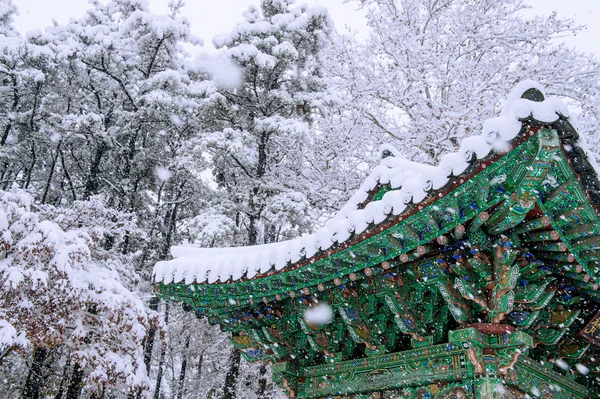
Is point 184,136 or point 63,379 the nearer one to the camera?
point 63,379

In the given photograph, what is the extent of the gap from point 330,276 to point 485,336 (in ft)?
3.80

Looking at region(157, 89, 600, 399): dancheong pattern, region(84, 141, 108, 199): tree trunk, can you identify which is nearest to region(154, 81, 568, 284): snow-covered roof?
region(157, 89, 600, 399): dancheong pattern

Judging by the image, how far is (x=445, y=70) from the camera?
11.1 metres

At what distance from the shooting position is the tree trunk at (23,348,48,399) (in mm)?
10953

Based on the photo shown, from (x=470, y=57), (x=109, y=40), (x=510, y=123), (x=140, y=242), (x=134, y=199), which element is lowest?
(x=510, y=123)

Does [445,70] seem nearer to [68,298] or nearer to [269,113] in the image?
[269,113]

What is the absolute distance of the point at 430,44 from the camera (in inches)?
460

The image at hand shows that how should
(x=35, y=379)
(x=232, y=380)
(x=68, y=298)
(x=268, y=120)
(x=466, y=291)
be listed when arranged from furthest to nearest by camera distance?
(x=268, y=120)
(x=232, y=380)
(x=35, y=379)
(x=68, y=298)
(x=466, y=291)

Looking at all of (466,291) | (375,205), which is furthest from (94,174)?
(466,291)

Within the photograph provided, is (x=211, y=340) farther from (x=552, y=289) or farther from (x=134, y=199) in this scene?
(x=552, y=289)

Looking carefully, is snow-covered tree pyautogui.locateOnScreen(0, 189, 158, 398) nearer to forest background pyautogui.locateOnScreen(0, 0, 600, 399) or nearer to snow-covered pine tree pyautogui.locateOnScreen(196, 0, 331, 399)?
forest background pyautogui.locateOnScreen(0, 0, 600, 399)

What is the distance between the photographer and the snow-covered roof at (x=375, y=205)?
2.68m

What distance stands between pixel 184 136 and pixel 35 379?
322 inches

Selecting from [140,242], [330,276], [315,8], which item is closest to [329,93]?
[315,8]
